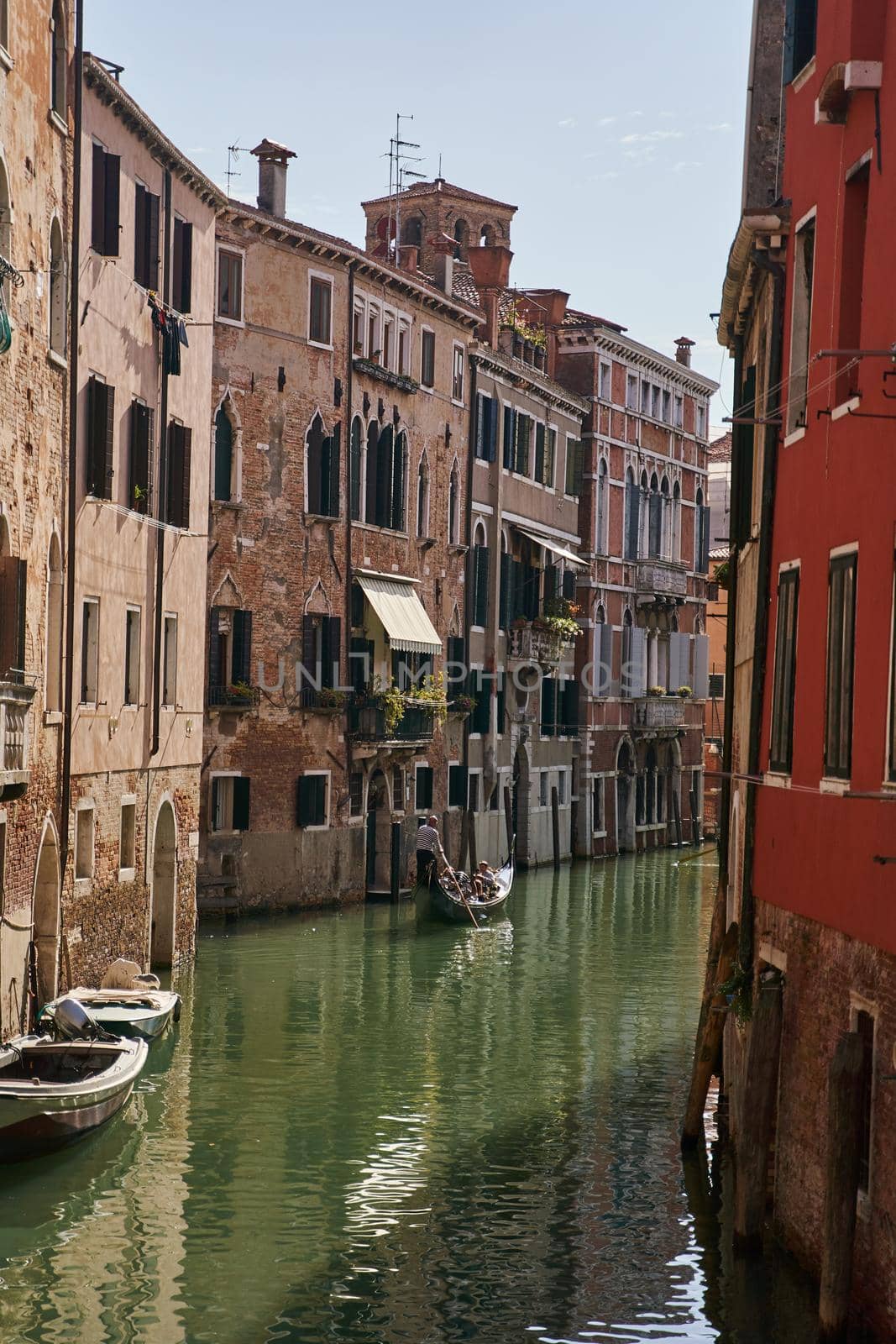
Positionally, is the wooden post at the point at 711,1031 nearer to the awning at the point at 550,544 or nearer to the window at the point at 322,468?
the window at the point at 322,468

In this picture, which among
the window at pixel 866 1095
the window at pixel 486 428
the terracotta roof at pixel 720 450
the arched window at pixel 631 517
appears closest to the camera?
the window at pixel 866 1095

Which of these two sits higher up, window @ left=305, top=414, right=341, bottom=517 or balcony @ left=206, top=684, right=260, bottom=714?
window @ left=305, top=414, right=341, bottom=517

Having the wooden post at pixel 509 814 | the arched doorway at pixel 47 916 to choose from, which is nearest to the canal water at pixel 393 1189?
the arched doorway at pixel 47 916

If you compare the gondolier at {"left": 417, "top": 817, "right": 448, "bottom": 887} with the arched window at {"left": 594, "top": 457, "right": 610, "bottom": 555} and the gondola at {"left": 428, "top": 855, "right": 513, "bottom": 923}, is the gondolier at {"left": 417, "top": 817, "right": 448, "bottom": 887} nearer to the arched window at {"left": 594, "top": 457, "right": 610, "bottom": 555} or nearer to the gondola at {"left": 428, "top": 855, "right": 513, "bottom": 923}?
the gondola at {"left": 428, "top": 855, "right": 513, "bottom": 923}

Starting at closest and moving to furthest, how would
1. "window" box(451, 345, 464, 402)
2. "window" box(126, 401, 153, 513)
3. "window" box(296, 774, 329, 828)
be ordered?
"window" box(126, 401, 153, 513), "window" box(296, 774, 329, 828), "window" box(451, 345, 464, 402)

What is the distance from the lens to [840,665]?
1085 cm

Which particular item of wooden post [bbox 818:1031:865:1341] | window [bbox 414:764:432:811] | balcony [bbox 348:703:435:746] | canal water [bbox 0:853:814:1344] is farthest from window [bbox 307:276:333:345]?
wooden post [bbox 818:1031:865:1341]

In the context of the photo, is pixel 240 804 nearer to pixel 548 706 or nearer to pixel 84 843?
pixel 84 843

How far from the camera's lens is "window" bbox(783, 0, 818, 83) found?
500 inches

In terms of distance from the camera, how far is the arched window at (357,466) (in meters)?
33.9

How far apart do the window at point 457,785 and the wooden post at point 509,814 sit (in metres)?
2.47

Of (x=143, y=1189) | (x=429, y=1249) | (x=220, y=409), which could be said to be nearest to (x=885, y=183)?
(x=429, y=1249)

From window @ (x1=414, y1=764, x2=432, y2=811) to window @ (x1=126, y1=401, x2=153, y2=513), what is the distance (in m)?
15.1

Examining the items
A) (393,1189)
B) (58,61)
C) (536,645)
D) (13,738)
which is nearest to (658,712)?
(536,645)
